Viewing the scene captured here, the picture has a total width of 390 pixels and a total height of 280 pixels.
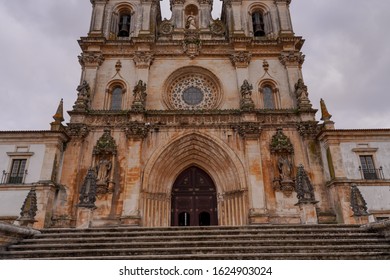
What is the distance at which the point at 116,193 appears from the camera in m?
16.8

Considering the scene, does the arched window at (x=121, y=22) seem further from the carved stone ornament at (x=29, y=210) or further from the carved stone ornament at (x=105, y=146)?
the carved stone ornament at (x=29, y=210)

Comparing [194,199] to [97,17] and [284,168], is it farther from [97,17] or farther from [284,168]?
[97,17]

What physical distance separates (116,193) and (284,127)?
1121 cm

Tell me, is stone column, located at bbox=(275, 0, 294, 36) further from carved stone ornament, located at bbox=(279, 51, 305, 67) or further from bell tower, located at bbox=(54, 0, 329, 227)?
carved stone ornament, located at bbox=(279, 51, 305, 67)

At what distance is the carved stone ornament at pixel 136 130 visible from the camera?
58.4ft

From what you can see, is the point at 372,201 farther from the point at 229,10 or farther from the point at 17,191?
the point at 17,191

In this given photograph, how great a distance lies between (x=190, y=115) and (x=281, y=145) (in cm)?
599

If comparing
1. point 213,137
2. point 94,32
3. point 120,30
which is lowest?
point 213,137

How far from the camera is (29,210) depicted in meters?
13.9

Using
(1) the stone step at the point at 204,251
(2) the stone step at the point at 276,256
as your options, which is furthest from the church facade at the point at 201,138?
(2) the stone step at the point at 276,256

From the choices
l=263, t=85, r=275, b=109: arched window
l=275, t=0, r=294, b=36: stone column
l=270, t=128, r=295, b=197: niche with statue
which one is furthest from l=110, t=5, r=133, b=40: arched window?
l=270, t=128, r=295, b=197: niche with statue

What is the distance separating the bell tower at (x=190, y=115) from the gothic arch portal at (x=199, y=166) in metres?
0.06

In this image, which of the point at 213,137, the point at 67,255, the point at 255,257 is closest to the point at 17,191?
the point at 67,255
